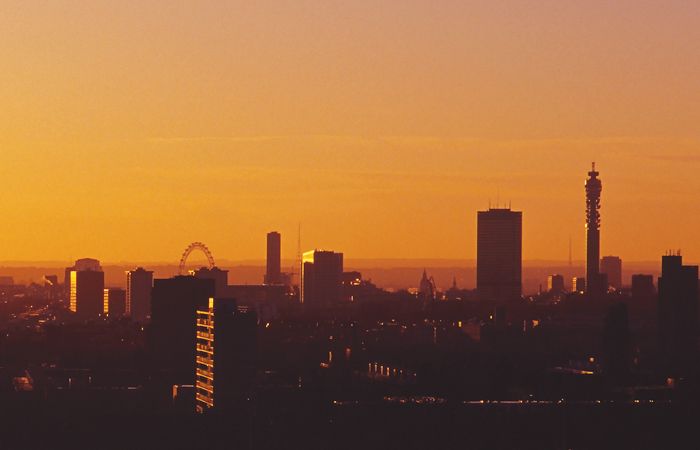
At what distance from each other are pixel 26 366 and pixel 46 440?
83300 millimetres

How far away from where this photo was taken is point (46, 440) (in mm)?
91562

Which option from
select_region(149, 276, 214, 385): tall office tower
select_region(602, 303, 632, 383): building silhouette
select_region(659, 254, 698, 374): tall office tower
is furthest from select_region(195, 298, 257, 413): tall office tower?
select_region(659, 254, 698, 374): tall office tower

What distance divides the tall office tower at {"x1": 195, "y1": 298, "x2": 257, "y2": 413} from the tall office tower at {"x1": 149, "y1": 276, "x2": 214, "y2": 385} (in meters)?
17.1

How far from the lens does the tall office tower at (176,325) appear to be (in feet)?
455

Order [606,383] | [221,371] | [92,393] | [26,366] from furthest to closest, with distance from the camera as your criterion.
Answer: [26,366] < [606,383] < [92,393] < [221,371]

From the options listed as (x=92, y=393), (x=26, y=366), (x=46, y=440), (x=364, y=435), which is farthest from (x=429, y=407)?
(x=26, y=366)

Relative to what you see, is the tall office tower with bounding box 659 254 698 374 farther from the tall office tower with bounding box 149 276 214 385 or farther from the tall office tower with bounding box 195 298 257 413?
the tall office tower with bounding box 195 298 257 413

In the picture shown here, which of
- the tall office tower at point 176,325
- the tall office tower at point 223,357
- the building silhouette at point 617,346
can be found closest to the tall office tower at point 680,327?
the building silhouette at point 617,346

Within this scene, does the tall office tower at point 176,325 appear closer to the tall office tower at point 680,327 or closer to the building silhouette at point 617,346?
the building silhouette at point 617,346

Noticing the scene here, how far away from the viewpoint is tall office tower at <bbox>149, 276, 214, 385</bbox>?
139m

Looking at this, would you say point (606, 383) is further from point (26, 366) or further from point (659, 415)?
point (26, 366)

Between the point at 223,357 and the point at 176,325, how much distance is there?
41584 mm

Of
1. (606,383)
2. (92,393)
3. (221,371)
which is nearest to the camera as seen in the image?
(221,371)

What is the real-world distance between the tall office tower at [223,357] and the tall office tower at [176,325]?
56.2 ft
